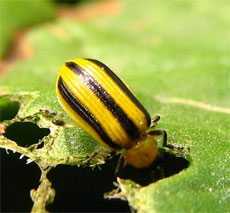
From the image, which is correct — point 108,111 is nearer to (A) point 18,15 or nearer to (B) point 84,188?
(B) point 84,188

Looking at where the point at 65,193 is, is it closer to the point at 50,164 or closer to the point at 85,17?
the point at 50,164

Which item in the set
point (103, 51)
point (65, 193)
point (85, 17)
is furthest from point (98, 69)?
point (85, 17)

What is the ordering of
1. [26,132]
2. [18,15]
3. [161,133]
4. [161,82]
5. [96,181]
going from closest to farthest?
1. [161,133]
2. [96,181]
3. [26,132]
4. [161,82]
5. [18,15]

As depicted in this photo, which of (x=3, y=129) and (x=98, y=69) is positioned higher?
(x=98, y=69)

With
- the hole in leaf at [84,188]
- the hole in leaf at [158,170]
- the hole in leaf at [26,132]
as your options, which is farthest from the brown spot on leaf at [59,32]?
the hole in leaf at [158,170]

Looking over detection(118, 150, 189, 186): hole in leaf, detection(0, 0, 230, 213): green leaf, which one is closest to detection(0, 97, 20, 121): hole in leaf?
detection(0, 0, 230, 213): green leaf

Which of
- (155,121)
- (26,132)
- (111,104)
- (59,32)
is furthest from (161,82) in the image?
(59,32)

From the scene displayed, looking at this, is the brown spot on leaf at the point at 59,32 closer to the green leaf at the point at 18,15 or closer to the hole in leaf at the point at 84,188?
the green leaf at the point at 18,15
